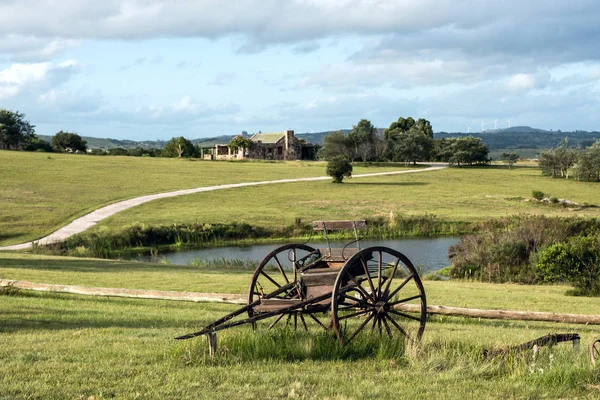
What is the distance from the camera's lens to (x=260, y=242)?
43250 millimetres

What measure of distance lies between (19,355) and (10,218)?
3891 cm

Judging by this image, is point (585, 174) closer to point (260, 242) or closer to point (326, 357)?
point (260, 242)

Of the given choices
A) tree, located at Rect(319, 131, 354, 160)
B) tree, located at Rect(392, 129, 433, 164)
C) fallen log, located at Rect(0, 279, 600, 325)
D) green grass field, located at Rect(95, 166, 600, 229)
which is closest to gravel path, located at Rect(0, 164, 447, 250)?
green grass field, located at Rect(95, 166, 600, 229)

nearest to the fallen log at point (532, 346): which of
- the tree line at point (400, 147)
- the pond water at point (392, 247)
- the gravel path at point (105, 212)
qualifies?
the pond water at point (392, 247)

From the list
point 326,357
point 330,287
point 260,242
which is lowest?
point 260,242

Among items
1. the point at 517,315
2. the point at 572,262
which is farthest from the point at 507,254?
the point at 517,315

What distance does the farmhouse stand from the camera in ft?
419

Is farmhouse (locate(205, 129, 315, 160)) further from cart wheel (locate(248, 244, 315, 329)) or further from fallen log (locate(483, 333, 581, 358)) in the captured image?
fallen log (locate(483, 333, 581, 358))

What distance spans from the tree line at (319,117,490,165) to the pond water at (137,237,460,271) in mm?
65294

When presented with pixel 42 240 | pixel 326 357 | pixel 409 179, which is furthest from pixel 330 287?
pixel 409 179

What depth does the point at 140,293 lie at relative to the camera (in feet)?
49.4

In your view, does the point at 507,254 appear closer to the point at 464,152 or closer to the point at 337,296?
the point at 337,296

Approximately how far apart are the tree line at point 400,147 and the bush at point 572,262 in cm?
8074

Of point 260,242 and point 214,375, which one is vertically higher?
point 214,375
